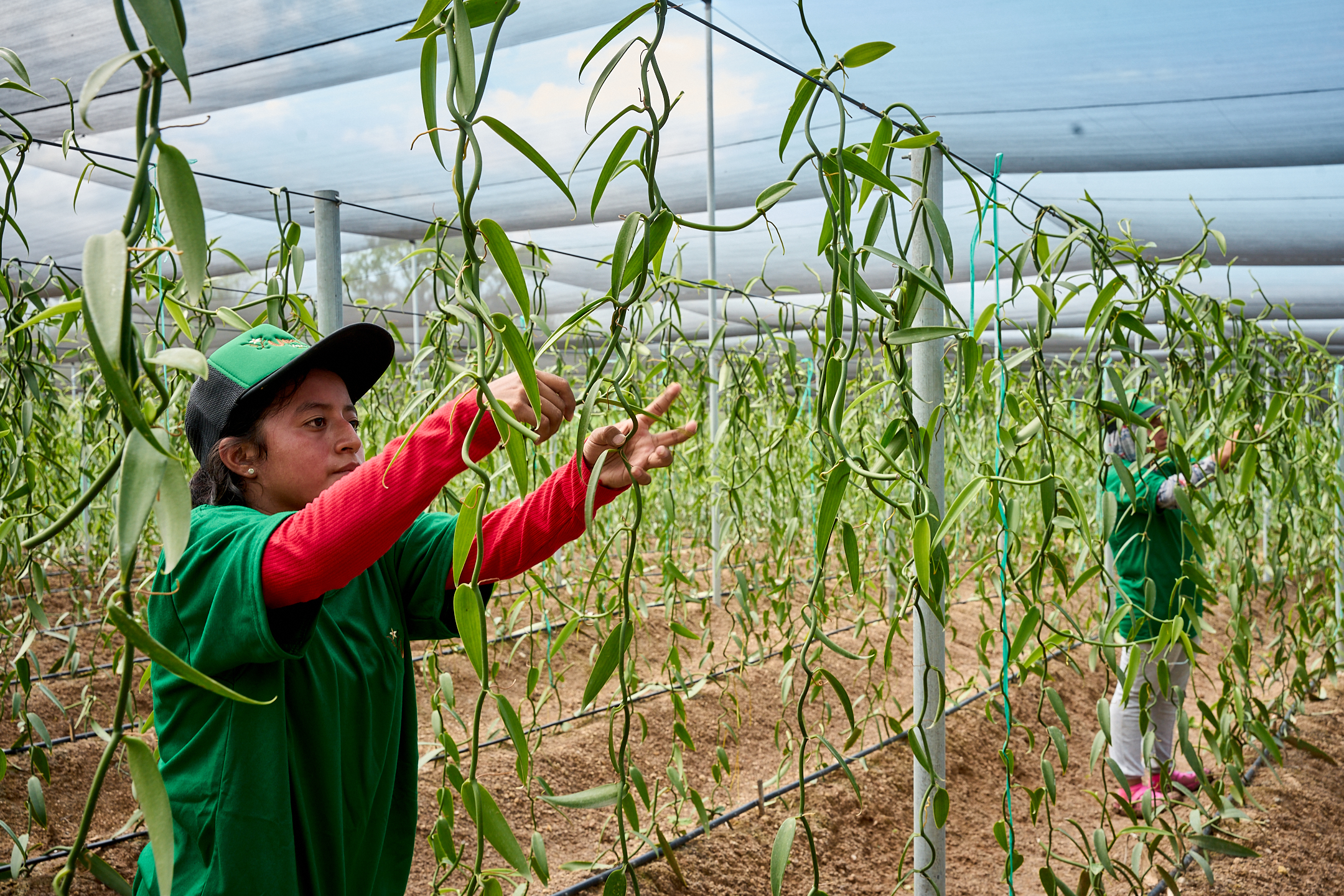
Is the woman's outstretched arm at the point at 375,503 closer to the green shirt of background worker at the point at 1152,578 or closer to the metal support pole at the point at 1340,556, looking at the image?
the green shirt of background worker at the point at 1152,578

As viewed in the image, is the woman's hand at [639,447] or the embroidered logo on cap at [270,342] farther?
the embroidered logo on cap at [270,342]

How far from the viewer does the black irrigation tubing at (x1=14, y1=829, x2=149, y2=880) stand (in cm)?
177

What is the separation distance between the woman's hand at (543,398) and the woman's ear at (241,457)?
326 millimetres

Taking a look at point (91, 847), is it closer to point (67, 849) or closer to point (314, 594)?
point (67, 849)

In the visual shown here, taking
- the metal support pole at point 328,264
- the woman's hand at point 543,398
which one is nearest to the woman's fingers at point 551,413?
the woman's hand at point 543,398

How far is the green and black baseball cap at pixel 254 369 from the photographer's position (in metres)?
0.98

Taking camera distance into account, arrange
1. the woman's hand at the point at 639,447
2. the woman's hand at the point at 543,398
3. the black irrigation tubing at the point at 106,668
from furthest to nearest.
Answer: the black irrigation tubing at the point at 106,668
the woman's hand at the point at 639,447
the woman's hand at the point at 543,398

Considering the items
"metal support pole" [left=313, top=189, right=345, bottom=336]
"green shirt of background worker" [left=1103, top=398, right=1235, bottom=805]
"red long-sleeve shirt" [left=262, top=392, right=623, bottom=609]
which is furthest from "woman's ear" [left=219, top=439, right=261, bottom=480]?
"green shirt of background worker" [left=1103, top=398, right=1235, bottom=805]

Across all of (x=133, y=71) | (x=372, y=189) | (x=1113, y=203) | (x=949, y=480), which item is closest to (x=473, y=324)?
(x=133, y=71)

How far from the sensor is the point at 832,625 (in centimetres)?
415

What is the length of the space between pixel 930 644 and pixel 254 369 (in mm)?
818

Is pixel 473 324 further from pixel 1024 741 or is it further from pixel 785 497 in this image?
pixel 785 497

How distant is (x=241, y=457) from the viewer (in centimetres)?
101

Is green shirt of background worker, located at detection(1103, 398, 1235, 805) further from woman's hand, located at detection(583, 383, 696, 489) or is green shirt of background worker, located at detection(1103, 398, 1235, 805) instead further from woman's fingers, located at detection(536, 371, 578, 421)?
woman's fingers, located at detection(536, 371, 578, 421)
